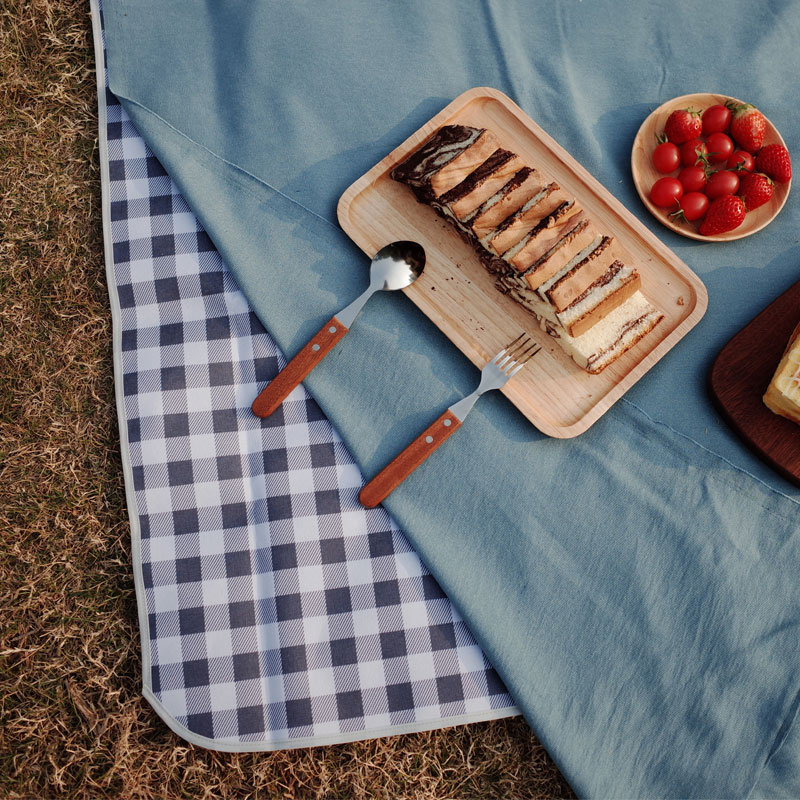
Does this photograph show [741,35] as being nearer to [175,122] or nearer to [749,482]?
[749,482]

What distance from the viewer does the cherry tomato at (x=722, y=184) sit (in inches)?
106

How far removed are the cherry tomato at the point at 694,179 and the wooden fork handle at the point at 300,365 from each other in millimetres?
1512

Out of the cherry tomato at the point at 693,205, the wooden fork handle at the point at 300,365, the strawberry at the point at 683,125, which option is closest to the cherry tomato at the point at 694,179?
the cherry tomato at the point at 693,205

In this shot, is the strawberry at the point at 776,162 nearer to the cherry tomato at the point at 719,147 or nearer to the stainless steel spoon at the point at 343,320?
the cherry tomato at the point at 719,147

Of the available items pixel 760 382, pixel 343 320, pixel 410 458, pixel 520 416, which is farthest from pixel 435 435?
pixel 760 382

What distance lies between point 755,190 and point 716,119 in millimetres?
A: 347

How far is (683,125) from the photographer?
8.92ft

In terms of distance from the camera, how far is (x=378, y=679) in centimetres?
259

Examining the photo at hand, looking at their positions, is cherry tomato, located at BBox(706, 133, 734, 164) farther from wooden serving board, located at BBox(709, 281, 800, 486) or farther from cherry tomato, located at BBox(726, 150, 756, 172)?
wooden serving board, located at BBox(709, 281, 800, 486)

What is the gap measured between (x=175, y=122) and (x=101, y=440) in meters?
1.39

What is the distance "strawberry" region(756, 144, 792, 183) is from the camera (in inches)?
107

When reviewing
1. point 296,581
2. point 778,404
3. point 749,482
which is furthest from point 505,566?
point 778,404

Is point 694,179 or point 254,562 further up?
point 694,179

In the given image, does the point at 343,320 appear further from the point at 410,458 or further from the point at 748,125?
the point at 748,125
